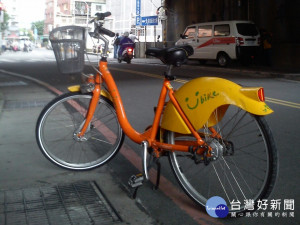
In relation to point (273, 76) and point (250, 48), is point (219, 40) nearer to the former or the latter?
point (250, 48)

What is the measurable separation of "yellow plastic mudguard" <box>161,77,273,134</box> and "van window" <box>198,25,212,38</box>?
56.0 ft

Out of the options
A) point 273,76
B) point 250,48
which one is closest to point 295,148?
point 273,76

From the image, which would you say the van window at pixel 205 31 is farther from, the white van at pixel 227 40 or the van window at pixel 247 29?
the van window at pixel 247 29

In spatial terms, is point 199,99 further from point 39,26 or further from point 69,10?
point 39,26

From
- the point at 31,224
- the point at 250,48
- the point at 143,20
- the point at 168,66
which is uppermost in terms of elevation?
the point at 143,20

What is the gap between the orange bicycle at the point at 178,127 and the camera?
3100 millimetres

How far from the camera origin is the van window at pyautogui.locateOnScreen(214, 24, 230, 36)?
61.9 feet

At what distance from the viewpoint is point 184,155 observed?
11.3 ft

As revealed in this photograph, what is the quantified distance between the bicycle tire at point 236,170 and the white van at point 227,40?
47.4 feet

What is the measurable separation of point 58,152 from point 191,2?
979 inches

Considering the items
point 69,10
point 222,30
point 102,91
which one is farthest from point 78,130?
point 69,10

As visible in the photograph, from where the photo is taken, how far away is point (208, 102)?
3141mm

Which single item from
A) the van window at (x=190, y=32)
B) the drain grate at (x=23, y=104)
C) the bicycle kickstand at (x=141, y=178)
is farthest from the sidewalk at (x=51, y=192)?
the van window at (x=190, y=32)

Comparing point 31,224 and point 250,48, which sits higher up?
point 250,48
